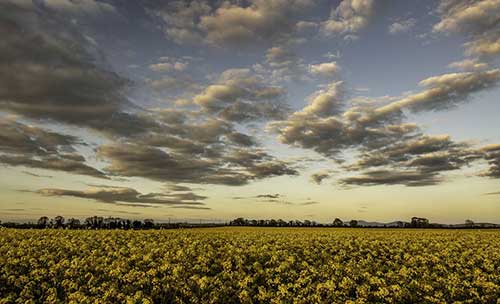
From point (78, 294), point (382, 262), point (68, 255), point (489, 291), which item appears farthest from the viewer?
point (382, 262)

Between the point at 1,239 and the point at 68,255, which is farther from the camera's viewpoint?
the point at 1,239

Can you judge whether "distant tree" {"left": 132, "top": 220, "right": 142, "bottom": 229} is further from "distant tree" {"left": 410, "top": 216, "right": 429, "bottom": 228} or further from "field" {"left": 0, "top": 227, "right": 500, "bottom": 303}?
"distant tree" {"left": 410, "top": 216, "right": 429, "bottom": 228}

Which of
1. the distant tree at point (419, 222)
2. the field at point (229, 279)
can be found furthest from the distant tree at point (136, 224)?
the distant tree at point (419, 222)

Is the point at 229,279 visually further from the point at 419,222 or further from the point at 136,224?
the point at 419,222

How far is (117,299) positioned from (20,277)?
657 cm

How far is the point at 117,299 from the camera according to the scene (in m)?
16.0

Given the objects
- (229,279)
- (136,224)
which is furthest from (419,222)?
(229,279)

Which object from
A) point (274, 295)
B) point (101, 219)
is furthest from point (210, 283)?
point (101, 219)

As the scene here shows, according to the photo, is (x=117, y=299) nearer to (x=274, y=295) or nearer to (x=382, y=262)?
(x=274, y=295)

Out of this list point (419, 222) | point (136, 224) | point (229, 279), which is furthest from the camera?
point (419, 222)

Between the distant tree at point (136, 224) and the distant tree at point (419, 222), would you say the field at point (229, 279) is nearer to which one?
the distant tree at point (136, 224)

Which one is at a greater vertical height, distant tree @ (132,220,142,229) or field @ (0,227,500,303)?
distant tree @ (132,220,142,229)

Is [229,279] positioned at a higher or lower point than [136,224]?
lower

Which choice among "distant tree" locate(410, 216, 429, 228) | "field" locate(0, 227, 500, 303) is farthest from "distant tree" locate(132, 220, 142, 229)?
"distant tree" locate(410, 216, 429, 228)
